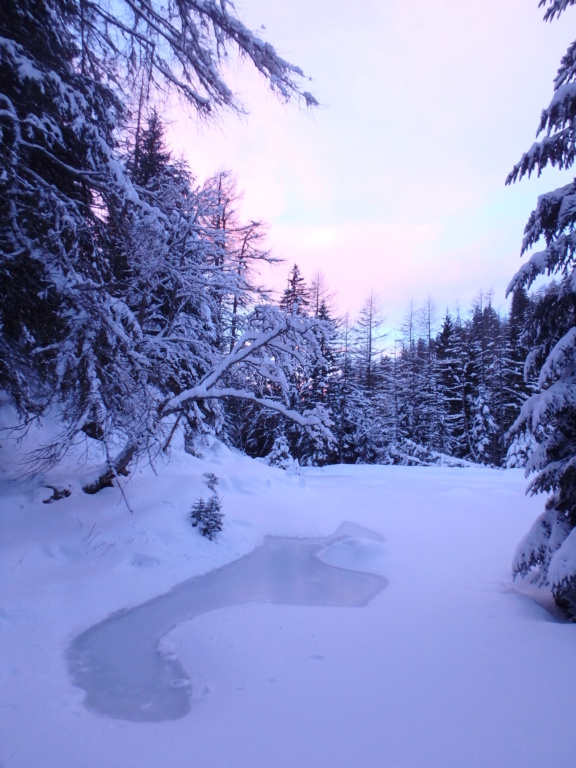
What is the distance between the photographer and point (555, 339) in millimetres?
5324

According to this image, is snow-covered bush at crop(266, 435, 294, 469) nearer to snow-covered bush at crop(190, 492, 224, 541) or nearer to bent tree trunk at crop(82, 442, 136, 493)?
snow-covered bush at crop(190, 492, 224, 541)

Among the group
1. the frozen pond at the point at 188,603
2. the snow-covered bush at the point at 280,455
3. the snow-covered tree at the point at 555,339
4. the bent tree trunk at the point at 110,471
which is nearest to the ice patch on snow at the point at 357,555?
the frozen pond at the point at 188,603

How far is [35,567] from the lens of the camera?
5.30 metres

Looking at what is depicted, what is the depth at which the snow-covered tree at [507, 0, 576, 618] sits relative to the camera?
480 cm

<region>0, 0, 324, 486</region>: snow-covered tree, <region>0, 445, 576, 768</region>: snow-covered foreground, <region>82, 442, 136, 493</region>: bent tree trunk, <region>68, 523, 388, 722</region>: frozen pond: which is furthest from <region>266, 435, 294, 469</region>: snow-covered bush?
<region>0, 0, 324, 486</region>: snow-covered tree

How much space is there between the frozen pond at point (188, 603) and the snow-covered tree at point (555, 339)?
2.36 meters

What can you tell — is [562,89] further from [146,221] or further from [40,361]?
[40,361]

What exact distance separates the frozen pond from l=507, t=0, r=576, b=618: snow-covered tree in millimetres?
2363

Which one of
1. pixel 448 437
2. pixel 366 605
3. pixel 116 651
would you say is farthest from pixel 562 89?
pixel 448 437

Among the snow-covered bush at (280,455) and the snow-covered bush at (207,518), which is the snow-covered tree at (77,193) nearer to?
the snow-covered bush at (207,518)

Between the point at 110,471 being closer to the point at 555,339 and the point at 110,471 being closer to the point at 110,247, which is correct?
the point at 110,247

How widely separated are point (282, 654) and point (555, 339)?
482 cm

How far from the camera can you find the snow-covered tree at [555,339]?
15.8 feet

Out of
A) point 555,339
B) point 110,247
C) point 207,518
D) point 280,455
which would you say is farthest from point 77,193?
point 280,455
